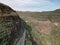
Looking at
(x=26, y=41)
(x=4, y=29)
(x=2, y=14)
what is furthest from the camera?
(x=26, y=41)

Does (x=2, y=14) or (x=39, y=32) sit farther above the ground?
(x=2, y=14)

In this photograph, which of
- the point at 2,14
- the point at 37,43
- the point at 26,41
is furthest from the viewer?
the point at 37,43

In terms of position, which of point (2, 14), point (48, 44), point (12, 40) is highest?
point (2, 14)

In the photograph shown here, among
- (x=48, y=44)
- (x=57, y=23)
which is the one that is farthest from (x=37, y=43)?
(x=57, y=23)

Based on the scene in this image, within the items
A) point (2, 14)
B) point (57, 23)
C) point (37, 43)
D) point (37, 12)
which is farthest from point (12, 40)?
point (37, 12)

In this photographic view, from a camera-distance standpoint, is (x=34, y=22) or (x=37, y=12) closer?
(x=34, y=22)

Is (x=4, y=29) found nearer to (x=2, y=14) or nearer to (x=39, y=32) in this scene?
(x=2, y=14)

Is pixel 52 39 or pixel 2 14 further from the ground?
pixel 2 14

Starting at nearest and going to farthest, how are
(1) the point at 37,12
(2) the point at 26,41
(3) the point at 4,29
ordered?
(3) the point at 4,29 < (2) the point at 26,41 < (1) the point at 37,12

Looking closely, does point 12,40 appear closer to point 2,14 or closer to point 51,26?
point 2,14
